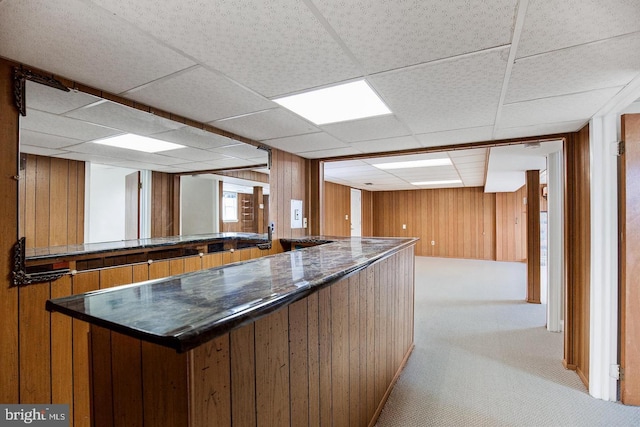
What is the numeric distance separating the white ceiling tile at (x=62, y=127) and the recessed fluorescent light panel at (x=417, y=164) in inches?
139

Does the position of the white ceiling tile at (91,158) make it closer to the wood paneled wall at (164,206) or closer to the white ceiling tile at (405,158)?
the wood paneled wall at (164,206)

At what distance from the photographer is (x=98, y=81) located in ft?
5.56

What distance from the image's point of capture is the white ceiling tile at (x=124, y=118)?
1954 millimetres

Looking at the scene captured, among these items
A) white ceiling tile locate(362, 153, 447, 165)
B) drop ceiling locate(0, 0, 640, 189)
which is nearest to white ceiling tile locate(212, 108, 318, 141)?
drop ceiling locate(0, 0, 640, 189)

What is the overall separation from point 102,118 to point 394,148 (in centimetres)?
274

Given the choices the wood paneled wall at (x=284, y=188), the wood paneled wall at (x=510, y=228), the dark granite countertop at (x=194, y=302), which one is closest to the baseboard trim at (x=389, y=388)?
the dark granite countertop at (x=194, y=302)

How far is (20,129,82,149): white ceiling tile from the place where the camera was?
1.55 m

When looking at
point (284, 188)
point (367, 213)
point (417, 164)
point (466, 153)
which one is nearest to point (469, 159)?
point (466, 153)

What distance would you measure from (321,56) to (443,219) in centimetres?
872

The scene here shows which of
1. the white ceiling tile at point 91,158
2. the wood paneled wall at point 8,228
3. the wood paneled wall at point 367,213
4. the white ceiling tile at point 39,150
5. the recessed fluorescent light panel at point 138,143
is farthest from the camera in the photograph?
the wood paneled wall at point 367,213

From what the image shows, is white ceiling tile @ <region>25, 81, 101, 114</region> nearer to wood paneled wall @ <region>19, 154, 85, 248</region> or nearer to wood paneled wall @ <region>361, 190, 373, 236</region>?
wood paneled wall @ <region>19, 154, 85, 248</region>

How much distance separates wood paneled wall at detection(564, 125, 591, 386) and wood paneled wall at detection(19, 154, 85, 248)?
143 inches

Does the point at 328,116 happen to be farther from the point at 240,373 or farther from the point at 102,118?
the point at 240,373

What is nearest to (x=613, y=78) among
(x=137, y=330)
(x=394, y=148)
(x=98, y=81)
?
(x=394, y=148)
